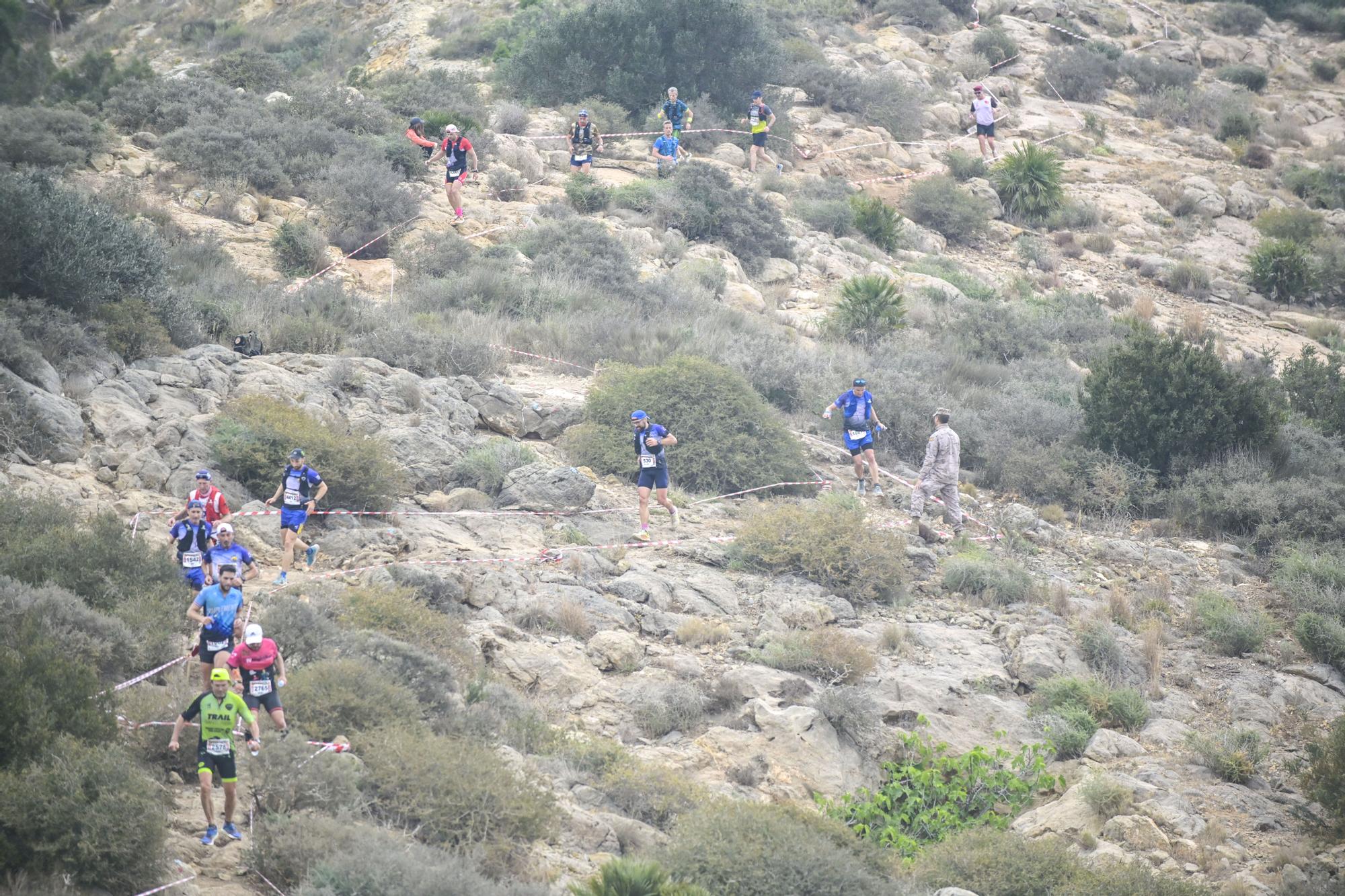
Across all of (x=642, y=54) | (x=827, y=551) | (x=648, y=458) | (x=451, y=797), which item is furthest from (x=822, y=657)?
(x=642, y=54)

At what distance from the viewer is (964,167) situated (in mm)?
31938

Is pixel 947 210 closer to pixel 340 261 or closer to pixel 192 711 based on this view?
pixel 340 261

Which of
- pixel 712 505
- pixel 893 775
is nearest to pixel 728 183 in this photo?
pixel 712 505

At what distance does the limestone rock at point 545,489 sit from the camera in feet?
48.7

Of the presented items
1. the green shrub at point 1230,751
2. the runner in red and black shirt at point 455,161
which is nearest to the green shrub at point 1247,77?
the runner in red and black shirt at point 455,161

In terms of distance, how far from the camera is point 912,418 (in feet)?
64.5

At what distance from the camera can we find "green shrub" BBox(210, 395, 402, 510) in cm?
1346

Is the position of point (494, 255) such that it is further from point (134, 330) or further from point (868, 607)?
point (868, 607)

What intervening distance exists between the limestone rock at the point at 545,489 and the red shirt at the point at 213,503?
3.85m

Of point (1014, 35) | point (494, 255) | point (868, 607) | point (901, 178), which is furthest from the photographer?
point (1014, 35)

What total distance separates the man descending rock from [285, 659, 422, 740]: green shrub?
8475 millimetres

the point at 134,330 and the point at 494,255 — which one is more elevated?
the point at 134,330

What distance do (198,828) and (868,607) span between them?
820 cm

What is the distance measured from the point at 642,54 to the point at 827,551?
63.7 feet
